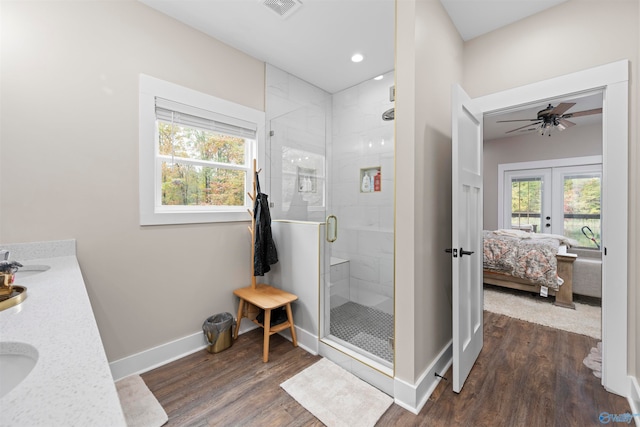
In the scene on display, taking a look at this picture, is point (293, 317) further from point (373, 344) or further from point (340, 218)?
point (340, 218)

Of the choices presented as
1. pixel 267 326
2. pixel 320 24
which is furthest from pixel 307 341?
pixel 320 24

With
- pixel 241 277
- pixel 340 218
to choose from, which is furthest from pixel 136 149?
pixel 340 218

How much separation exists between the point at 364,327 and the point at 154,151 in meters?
2.38

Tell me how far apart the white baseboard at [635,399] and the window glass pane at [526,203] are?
4448 millimetres

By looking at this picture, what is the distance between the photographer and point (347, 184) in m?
3.27

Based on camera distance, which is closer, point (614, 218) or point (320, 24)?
point (614, 218)

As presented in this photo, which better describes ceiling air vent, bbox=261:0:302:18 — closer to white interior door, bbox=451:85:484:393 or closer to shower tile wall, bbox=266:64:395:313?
shower tile wall, bbox=266:64:395:313

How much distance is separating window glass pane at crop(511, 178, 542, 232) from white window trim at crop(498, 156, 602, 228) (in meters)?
0.18

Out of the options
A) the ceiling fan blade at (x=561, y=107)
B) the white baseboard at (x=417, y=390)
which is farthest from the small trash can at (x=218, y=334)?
the ceiling fan blade at (x=561, y=107)

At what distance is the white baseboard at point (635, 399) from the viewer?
152cm

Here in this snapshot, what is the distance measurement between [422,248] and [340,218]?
1.56 metres

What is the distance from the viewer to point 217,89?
Result: 236 centimetres

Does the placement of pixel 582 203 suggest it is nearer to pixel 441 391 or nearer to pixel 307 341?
pixel 441 391

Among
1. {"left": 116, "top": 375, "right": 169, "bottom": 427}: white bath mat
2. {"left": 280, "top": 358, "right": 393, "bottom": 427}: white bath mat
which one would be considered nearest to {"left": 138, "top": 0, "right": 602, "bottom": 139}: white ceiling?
{"left": 280, "top": 358, "right": 393, "bottom": 427}: white bath mat
